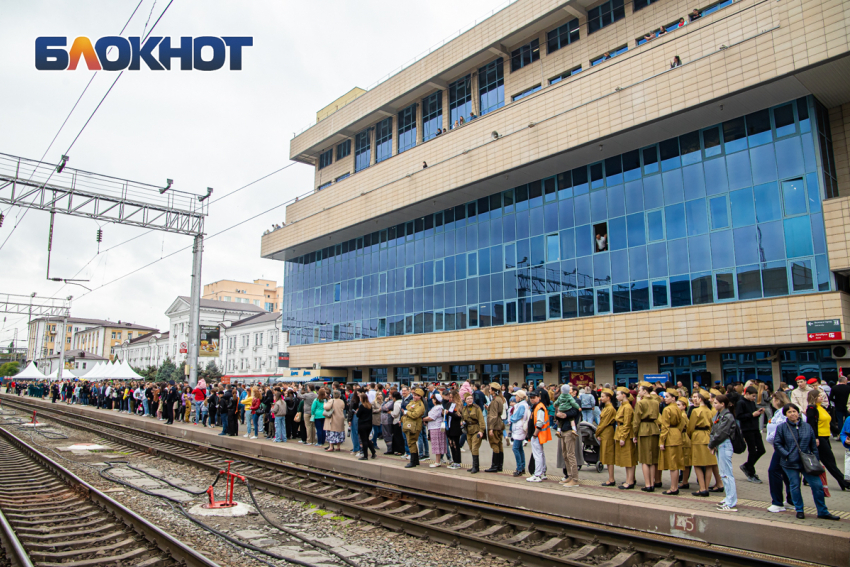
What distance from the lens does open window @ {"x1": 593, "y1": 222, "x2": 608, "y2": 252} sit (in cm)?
2605

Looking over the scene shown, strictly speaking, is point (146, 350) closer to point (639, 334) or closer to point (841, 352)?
point (639, 334)

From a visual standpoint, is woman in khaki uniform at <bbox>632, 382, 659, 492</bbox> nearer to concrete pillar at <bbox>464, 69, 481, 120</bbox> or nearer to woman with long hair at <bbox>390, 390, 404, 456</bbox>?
woman with long hair at <bbox>390, 390, 404, 456</bbox>

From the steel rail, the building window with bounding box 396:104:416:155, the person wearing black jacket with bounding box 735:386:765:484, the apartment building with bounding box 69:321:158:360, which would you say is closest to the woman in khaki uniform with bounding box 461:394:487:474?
the person wearing black jacket with bounding box 735:386:765:484

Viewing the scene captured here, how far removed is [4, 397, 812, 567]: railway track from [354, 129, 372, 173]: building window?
104 feet

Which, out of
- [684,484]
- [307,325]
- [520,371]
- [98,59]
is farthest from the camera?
[307,325]

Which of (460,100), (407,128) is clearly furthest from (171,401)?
(460,100)

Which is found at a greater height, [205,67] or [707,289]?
[205,67]

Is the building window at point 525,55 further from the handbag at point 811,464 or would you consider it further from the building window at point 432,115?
the handbag at point 811,464

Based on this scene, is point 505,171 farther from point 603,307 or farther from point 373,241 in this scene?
point 373,241

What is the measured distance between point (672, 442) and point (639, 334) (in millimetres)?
15340

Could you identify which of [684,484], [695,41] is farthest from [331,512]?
[695,41]

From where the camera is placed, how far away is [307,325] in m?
44.2

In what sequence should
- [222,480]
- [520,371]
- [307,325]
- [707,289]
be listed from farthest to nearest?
[307,325] → [520,371] → [707,289] → [222,480]

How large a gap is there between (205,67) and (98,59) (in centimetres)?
274
